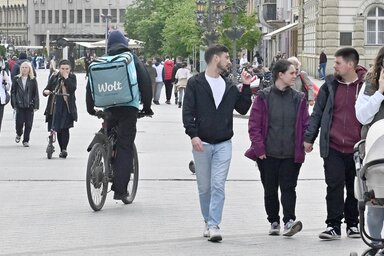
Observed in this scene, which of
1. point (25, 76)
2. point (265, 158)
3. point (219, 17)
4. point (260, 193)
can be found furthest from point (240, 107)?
point (219, 17)

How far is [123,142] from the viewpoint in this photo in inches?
563

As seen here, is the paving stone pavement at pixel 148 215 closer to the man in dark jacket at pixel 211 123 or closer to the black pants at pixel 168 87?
the man in dark jacket at pixel 211 123

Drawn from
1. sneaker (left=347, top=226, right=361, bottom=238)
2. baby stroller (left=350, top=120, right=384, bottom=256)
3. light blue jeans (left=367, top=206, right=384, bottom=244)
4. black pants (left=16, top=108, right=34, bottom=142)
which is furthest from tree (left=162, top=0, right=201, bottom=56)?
baby stroller (left=350, top=120, right=384, bottom=256)

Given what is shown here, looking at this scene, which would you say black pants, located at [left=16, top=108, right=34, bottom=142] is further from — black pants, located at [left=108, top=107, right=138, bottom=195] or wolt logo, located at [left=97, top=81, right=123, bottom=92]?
wolt logo, located at [left=97, top=81, right=123, bottom=92]

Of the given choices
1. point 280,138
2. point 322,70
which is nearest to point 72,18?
point 322,70

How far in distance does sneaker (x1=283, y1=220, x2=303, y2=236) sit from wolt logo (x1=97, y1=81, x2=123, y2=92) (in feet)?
8.98

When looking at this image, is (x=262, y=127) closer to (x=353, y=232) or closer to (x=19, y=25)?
(x=353, y=232)

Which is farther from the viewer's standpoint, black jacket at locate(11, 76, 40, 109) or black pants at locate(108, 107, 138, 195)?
black jacket at locate(11, 76, 40, 109)

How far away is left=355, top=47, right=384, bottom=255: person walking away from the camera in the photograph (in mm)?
9969

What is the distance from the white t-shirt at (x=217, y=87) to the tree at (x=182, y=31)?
66.5 metres

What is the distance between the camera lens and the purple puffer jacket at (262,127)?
11969 mm

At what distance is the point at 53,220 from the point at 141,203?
5.56 feet

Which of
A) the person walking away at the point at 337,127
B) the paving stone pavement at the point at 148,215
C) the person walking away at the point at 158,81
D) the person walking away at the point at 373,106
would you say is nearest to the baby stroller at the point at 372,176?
the person walking away at the point at 373,106

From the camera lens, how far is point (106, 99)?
46.0 feet
